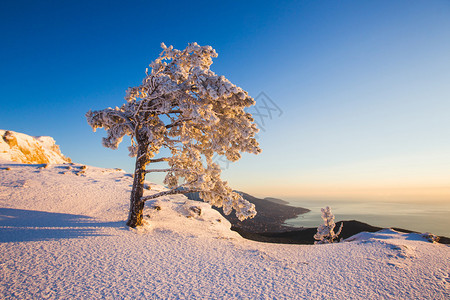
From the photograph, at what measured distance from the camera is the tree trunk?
817 cm

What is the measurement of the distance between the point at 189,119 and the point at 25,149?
74.7 feet

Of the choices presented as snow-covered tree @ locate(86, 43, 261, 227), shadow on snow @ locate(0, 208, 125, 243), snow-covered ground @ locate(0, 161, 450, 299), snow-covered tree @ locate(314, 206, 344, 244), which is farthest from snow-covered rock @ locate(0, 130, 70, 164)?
snow-covered tree @ locate(314, 206, 344, 244)

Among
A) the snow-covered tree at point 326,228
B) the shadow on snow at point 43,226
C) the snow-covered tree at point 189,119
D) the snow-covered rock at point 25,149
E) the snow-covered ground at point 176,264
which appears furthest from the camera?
the snow-covered rock at point 25,149

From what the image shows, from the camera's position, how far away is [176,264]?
5367 millimetres

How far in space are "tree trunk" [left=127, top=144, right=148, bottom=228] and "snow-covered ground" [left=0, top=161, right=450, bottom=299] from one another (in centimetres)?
45

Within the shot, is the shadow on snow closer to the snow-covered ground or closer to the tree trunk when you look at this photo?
the snow-covered ground

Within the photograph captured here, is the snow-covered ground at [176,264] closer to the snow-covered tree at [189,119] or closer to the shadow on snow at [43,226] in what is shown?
the shadow on snow at [43,226]

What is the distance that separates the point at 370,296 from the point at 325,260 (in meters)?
1.93

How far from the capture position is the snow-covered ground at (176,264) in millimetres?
4184

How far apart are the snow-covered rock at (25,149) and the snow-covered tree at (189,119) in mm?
16294

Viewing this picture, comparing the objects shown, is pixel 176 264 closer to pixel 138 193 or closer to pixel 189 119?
pixel 138 193

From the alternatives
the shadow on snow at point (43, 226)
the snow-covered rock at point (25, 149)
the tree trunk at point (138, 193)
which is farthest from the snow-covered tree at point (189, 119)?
the snow-covered rock at point (25, 149)

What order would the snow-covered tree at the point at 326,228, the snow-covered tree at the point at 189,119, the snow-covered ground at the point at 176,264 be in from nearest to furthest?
1. the snow-covered ground at the point at 176,264
2. the snow-covered tree at the point at 189,119
3. the snow-covered tree at the point at 326,228

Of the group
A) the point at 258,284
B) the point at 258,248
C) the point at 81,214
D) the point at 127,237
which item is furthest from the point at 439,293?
the point at 81,214
